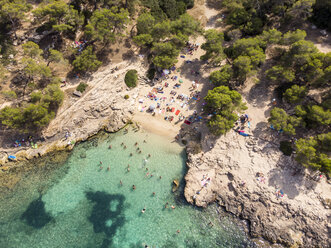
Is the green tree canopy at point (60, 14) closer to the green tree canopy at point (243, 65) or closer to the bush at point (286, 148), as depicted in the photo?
the green tree canopy at point (243, 65)

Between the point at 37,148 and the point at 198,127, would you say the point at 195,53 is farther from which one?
the point at 37,148

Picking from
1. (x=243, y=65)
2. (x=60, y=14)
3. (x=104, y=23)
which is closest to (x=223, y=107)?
(x=243, y=65)

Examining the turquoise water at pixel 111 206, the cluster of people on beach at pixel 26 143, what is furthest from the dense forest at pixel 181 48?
the turquoise water at pixel 111 206

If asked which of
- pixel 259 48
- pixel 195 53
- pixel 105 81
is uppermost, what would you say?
pixel 259 48

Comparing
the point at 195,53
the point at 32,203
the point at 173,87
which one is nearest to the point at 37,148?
the point at 32,203

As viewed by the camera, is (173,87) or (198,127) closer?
(198,127)

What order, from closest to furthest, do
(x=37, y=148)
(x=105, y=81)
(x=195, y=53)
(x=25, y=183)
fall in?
(x=25, y=183) < (x=37, y=148) < (x=105, y=81) < (x=195, y=53)
